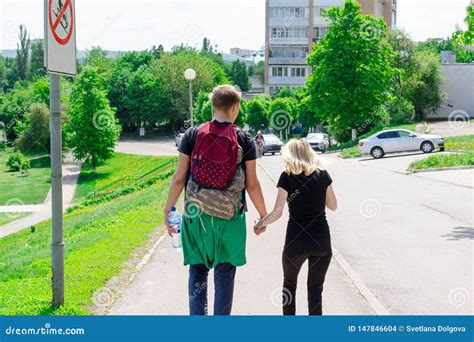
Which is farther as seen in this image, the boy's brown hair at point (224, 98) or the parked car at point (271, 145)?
the parked car at point (271, 145)

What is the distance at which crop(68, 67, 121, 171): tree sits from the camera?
5769 cm

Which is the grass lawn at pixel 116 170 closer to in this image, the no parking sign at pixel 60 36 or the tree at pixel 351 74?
the tree at pixel 351 74

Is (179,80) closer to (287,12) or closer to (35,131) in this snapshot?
(35,131)

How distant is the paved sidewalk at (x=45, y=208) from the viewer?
1242 inches

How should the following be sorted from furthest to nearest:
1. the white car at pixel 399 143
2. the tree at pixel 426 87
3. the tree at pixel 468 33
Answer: the tree at pixel 426 87 → the white car at pixel 399 143 → the tree at pixel 468 33

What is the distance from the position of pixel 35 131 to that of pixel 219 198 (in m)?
68.2

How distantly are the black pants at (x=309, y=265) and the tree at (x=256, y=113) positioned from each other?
6203 centimetres

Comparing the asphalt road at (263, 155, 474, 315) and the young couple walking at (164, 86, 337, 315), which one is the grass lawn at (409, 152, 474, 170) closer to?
the asphalt road at (263, 155, 474, 315)

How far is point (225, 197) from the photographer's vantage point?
4965 millimetres

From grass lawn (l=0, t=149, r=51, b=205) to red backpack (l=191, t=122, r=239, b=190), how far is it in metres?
41.0

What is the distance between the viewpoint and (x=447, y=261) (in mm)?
8844

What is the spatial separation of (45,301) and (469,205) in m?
11.4

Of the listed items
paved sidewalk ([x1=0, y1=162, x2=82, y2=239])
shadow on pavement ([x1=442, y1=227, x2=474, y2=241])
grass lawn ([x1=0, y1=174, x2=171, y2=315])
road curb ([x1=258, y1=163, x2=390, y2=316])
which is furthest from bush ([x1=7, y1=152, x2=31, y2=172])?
road curb ([x1=258, y1=163, x2=390, y2=316])

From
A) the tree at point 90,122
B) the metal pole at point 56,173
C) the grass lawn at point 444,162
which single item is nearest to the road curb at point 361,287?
the metal pole at point 56,173
